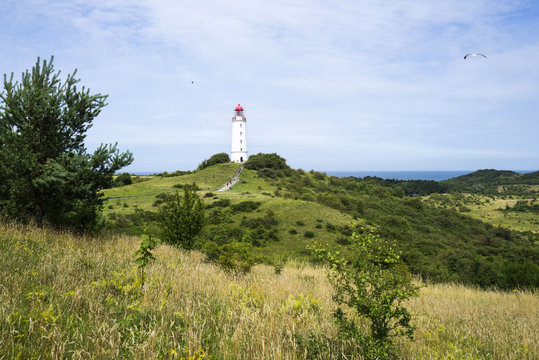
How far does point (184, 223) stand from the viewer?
575 inches

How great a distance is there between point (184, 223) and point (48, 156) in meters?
6.24

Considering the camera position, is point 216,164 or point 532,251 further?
point 216,164

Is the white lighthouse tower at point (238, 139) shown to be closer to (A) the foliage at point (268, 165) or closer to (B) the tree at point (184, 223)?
(A) the foliage at point (268, 165)

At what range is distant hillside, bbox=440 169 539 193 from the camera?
12812cm

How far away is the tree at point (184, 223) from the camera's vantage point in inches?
575

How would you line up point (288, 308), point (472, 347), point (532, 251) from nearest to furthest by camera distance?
1. point (472, 347)
2. point (288, 308)
3. point (532, 251)

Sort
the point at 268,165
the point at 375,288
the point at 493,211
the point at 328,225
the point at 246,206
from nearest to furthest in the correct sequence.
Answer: the point at 375,288 → the point at 328,225 → the point at 246,206 → the point at 493,211 → the point at 268,165

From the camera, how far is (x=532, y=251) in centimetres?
3391

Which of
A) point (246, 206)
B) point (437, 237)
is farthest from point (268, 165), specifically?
point (437, 237)

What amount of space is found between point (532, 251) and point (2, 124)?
156ft

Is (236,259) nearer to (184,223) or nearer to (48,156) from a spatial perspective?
(184,223)

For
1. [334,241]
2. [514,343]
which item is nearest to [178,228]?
[514,343]

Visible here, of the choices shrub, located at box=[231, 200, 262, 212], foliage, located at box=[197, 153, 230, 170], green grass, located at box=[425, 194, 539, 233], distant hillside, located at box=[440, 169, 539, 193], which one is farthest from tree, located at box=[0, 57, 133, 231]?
distant hillside, located at box=[440, 169, 539, 193]

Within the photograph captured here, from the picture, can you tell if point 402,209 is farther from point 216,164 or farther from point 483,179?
point 483,179
